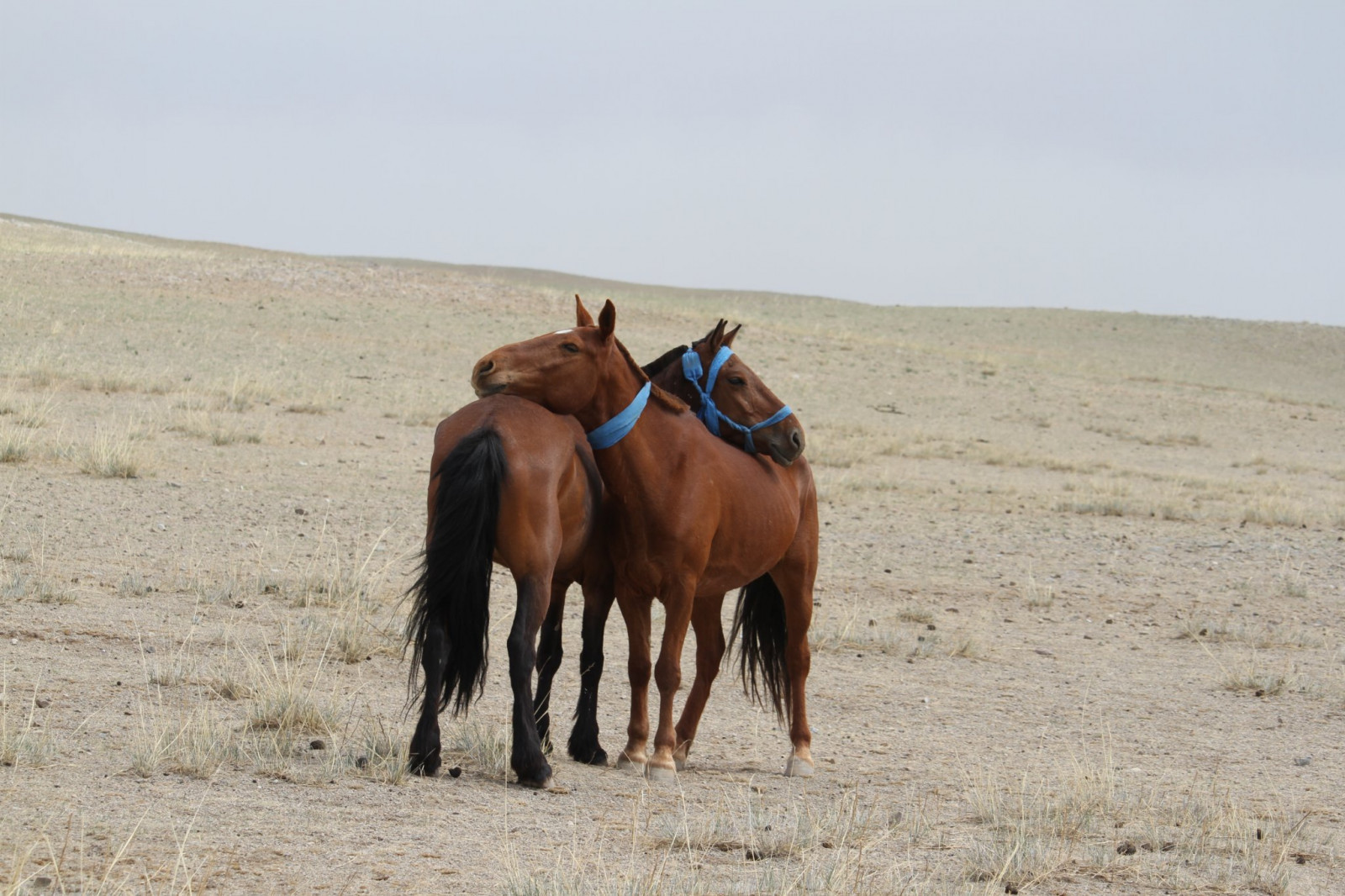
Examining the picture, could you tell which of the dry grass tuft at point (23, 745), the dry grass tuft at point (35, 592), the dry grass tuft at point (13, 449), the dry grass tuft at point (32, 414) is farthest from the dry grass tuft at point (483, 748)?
the dry grass tuft at point (32, 414)

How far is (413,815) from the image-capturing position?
493 centimetres

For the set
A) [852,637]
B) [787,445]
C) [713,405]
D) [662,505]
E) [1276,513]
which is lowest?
[852,637]

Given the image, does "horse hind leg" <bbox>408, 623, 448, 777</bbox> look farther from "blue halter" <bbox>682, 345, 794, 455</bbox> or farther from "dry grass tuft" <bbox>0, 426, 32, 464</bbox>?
"dry grass tuft" <bbox>0, 426, 32, 464</bbox>

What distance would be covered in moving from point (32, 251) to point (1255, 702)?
3035 cm

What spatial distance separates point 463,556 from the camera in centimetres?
543

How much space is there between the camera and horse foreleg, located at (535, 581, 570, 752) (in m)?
6.15

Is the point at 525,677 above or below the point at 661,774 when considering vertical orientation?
above

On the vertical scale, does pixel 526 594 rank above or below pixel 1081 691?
above

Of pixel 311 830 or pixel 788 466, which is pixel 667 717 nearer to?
pixel 788 466

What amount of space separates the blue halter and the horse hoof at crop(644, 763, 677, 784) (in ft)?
5.00

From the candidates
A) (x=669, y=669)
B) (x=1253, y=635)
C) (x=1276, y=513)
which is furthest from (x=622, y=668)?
(x=1276, y=513)

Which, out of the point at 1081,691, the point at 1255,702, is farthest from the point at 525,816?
the point at 1255,702

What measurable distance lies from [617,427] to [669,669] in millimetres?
1088

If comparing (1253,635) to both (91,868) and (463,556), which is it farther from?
(91,868)
